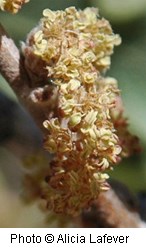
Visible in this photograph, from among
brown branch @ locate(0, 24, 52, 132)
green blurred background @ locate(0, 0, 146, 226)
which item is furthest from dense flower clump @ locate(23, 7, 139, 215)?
green blurred background @ locate(0, 0, 146, 226)

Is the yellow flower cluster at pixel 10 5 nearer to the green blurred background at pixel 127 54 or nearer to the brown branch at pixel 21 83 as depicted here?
the brown branch at pixel 21 83

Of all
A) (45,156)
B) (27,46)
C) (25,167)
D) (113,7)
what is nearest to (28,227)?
(25,167)

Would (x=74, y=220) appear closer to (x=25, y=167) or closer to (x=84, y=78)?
(x=25, y=167)

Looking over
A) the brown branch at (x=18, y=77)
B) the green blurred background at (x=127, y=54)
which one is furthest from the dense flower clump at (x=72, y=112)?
the green blurred background at (x=127, y=54)

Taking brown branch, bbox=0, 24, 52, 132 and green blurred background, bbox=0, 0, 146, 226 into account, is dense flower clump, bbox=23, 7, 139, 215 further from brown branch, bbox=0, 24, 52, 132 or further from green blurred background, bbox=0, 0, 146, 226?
green blurred background, bbox=0, 0, 146, 226

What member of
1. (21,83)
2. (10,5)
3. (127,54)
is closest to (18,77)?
(21,83)

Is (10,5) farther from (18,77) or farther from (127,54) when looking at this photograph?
(127,54)
